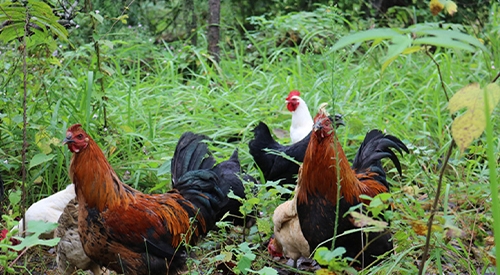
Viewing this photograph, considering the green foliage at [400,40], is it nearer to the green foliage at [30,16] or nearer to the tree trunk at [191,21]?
the green foliage at [30,16]

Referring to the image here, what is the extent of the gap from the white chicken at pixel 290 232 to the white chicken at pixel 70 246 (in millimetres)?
1198

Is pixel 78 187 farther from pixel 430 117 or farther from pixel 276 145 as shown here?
pixel 430 117

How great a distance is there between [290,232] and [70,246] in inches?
57.2

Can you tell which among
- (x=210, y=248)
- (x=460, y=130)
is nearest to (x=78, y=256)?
(x=210, y=248)

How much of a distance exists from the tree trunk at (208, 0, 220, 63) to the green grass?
0.54 ft

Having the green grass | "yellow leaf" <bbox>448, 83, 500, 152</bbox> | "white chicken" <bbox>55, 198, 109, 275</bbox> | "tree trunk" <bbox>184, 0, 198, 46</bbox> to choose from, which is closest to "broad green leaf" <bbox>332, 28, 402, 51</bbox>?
"yellow leaf" <bbox>448, 83, 500, 152</bbox>

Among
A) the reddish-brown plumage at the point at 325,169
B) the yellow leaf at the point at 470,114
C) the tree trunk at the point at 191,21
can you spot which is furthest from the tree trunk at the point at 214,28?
the yellow leaf at the point at 470,114

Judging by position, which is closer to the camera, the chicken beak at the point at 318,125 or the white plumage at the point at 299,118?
the chicken beak at the point at 318,125

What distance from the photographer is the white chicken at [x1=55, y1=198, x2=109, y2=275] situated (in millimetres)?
3721

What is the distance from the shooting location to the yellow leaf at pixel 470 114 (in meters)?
1.58

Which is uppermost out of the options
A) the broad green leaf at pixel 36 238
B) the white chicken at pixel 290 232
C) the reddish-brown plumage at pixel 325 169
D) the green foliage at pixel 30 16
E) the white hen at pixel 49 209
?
the green foliage at pixel 30 16

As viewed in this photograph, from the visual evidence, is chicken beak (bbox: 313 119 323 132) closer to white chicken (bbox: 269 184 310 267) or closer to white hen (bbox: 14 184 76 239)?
white chicken (bbox: 269 184 310 267)

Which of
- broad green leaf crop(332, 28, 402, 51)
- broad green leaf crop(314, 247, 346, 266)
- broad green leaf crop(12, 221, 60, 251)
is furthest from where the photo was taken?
broad green leaf crop(314, 247, 346, 266)

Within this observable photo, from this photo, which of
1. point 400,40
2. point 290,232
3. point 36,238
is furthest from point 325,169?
point 400,40
